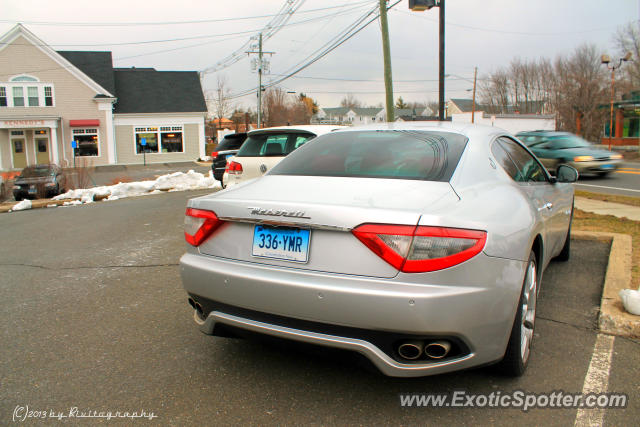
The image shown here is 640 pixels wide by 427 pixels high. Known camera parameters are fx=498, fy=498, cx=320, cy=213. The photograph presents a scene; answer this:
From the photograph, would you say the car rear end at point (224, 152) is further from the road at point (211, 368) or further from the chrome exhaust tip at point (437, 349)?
the chrome exhaust tip at point (437, 349)

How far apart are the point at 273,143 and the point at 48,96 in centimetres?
3779

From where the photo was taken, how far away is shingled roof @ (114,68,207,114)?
42031 millimetres

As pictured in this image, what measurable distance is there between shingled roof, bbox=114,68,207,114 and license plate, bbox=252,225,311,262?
4233 cm

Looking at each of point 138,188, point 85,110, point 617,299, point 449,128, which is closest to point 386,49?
point 138,188

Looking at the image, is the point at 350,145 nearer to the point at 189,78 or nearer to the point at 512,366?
the point at 512,366

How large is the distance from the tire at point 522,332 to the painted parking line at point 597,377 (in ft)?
1.20

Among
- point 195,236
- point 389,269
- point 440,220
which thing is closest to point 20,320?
point 195,236

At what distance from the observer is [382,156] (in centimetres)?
341

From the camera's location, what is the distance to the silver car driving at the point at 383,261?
7.84ft

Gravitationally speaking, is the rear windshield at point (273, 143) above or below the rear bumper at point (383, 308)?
above

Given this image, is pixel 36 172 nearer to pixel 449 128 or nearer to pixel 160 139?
pixel 449 128

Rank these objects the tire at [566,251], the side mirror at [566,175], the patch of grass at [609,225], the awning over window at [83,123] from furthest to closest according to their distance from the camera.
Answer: the awning over window at [83,123], the patch of grass at [609,225], the tire at [566,251], the side mirror at [566,175]

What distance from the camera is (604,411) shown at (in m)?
2.70

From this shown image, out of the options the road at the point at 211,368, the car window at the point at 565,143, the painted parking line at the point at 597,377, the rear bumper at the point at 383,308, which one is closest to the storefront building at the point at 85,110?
the car window at the point at 565,143
